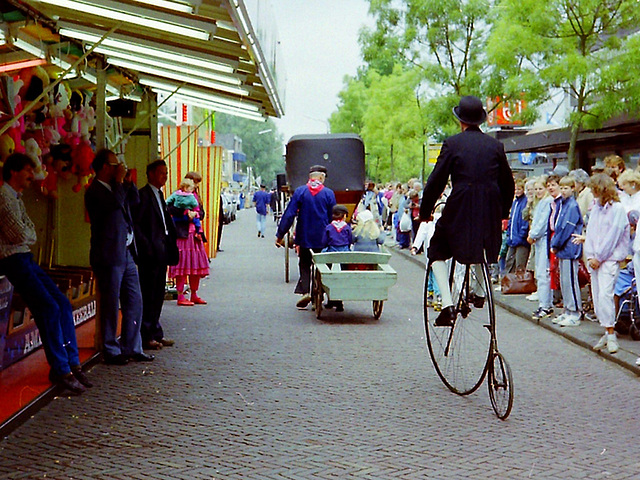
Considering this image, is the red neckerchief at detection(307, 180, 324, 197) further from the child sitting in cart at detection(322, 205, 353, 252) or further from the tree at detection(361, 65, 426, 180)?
the tree at detection(361, 65, 426, 180)

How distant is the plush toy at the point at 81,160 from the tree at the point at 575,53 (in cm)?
1230

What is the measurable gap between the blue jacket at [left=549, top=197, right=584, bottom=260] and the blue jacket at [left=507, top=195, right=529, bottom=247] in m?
3.76

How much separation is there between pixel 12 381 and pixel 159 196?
2.80 m

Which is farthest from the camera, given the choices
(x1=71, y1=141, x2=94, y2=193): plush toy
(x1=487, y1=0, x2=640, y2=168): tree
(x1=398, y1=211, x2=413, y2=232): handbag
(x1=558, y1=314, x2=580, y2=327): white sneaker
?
(x1=398, y1=211, x2=413, y2=232): handbag

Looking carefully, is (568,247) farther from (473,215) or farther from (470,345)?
(473,215)

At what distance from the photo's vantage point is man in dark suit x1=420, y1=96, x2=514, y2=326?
7.33 m

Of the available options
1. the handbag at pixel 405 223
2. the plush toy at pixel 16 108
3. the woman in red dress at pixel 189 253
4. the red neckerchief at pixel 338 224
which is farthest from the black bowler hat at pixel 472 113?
the handbag at pixel 405 223

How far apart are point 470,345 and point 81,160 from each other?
17.4 feet

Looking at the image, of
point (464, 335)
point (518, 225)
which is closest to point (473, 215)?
point (464, 335)

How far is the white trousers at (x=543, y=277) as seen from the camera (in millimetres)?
13125

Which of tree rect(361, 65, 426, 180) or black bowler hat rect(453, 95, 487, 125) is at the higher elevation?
tree rect(361, 65, 426, 180)

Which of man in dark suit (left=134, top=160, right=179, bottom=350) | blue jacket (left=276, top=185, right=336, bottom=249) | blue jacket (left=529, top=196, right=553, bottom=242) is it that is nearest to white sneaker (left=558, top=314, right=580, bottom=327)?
blue jacket (left=529, top=196, right=553, bottom=242)

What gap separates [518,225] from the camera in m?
16.0

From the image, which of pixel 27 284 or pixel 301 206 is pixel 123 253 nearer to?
pixel 27 284
